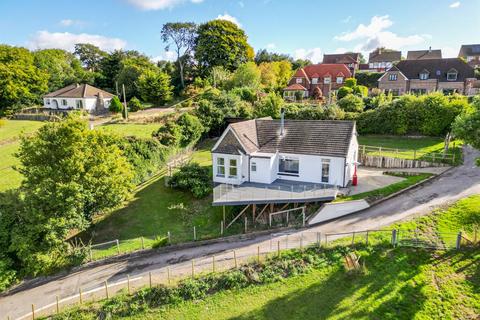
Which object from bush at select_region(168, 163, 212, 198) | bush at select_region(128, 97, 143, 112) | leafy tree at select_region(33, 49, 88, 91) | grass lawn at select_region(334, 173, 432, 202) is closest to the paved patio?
grass lawn at select_region(334, 173, 432, 202)

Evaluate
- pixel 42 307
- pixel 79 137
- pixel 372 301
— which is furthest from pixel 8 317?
pixel 372 301

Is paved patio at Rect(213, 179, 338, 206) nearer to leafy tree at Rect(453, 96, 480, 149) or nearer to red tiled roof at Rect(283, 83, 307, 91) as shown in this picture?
leafy tree at Rect(453, 96, 480, 149)

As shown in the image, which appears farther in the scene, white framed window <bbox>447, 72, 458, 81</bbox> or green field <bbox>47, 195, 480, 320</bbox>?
white framed window <bbox>447, 72, 458, 81</bbox>

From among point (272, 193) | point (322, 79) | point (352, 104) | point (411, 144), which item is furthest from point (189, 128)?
point (322, 79)

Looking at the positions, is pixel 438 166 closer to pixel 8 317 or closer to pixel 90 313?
pixel 90 313

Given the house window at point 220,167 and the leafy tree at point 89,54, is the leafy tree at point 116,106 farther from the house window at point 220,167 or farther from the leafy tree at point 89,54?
the leafy tree at point 89,54

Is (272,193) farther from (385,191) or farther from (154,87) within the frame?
(154,87)
